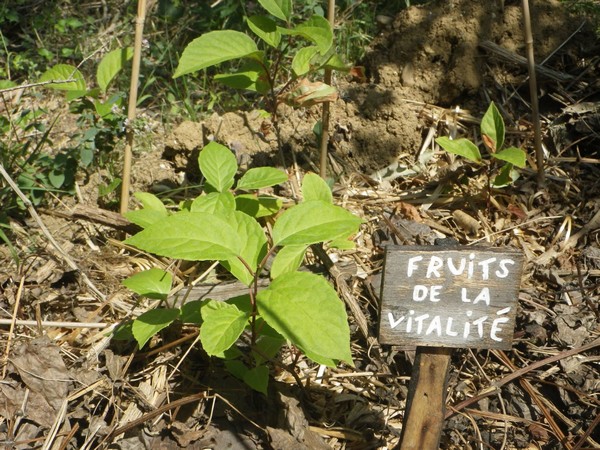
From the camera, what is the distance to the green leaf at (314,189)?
83.4 inches

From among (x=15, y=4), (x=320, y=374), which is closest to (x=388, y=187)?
(x=320, y=374)

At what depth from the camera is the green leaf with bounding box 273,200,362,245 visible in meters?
1.59

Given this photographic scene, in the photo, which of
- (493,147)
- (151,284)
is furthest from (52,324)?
(493,147)

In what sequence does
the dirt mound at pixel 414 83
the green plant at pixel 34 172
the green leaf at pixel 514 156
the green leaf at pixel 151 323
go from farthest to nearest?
the dirt mound at pixel 414 83 → the green plant at pixel 34 172 → the green leaf at pixel 514 156 → the green leaf at pixel 151 323

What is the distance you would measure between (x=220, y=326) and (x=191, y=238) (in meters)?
0.20

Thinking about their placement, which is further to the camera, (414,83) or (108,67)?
(414,83)

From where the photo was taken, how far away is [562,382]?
1990 millimetres

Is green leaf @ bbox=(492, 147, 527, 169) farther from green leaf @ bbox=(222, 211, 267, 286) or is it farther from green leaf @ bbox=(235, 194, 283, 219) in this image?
green leaf @ bbox=(222, 211, 267, 286)

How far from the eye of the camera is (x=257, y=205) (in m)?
2.19

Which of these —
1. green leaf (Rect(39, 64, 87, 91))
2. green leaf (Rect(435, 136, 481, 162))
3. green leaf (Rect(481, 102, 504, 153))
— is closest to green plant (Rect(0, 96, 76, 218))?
green leaf (Rect(39, 64, 87, 91))

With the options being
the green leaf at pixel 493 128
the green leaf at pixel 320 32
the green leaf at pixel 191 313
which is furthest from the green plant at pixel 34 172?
the green leaf at pixel 493 128

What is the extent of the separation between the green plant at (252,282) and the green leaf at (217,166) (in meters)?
0.04

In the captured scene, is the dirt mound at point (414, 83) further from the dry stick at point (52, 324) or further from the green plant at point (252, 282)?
the dry stick at point (52, 324)

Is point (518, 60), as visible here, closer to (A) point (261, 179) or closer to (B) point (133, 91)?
(A) point (261, 179)
